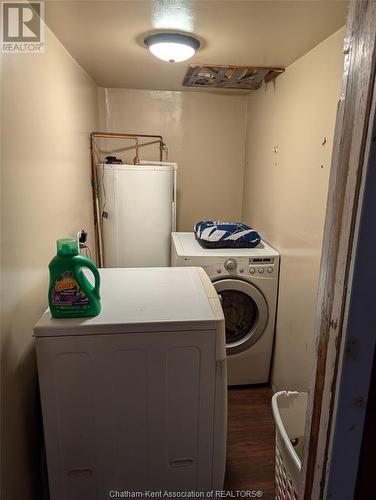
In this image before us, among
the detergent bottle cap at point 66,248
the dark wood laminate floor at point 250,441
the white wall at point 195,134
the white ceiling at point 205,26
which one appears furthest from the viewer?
the white wall at point 195,134

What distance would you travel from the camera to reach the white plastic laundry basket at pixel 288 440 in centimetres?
106

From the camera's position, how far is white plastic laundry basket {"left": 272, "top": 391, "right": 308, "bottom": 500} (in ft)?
3.47

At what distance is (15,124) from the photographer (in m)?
1.21

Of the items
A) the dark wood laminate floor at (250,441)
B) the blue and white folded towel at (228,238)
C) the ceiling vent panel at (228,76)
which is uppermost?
the ceiling vent panel at (228,76)

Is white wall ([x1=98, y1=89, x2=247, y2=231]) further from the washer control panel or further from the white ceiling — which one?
the washer control panel

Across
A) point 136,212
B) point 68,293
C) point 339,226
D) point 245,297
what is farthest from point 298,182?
point 339,226

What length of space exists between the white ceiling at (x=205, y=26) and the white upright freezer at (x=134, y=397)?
118 centimetres

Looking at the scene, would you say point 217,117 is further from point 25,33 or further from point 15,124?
point 15,124

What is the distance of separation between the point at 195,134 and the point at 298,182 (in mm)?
1473

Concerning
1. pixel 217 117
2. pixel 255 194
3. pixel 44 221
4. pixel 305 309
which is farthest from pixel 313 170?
pixel 217 117
